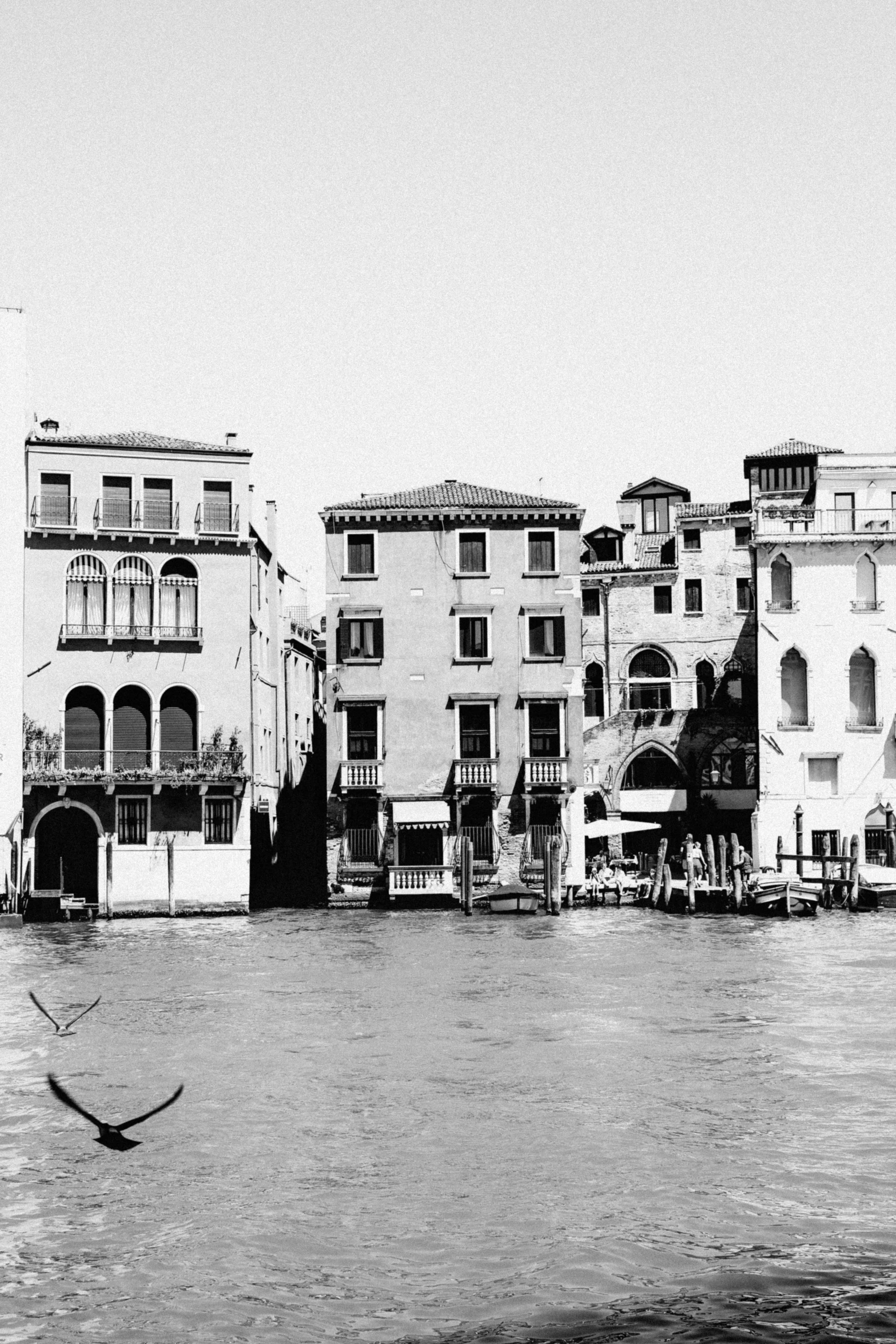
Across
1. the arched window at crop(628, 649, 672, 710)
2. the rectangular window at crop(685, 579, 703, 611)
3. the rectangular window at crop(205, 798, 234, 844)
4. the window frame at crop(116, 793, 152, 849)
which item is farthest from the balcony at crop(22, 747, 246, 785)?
the rectangular window at crop(685, 579, 703, 611)

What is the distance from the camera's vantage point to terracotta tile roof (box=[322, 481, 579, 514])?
48.4m

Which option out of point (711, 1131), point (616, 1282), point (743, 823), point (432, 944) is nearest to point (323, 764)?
point (743, 823)

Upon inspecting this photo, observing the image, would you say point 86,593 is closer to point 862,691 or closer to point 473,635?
point 473,635

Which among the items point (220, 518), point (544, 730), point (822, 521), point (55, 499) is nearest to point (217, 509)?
point (220, 518)

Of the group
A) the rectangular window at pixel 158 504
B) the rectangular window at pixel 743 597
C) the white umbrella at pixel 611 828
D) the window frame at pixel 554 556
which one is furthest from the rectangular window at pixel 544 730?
the rectangular window at pixel 743 597

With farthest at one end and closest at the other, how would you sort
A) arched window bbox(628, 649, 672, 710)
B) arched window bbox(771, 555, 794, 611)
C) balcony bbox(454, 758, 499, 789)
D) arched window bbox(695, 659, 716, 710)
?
arched window bbox(628, 649, 672, 710), arched window bbox(695, 659, 716, 710), arched window bbox(771, 555, 794, 611), balcony bbox(454, 758, 499, 789)

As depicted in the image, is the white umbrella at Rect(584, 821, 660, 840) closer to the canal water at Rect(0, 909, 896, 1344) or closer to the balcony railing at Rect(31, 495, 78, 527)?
the balcony railing at Rect(31, 495, 78, 527)

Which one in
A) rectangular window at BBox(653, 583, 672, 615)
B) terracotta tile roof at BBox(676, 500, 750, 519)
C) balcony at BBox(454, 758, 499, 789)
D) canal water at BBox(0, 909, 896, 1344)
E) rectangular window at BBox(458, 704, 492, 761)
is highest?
terracotta tile roof at BBox(676, 500, 750, 519)

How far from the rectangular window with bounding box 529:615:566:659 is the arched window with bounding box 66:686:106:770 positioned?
12.4 metres

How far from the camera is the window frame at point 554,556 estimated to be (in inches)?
1912

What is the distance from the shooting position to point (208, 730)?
4544 cm

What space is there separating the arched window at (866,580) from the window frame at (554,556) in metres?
9.75

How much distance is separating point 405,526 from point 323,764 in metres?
19.3

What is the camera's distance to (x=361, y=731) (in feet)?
158
